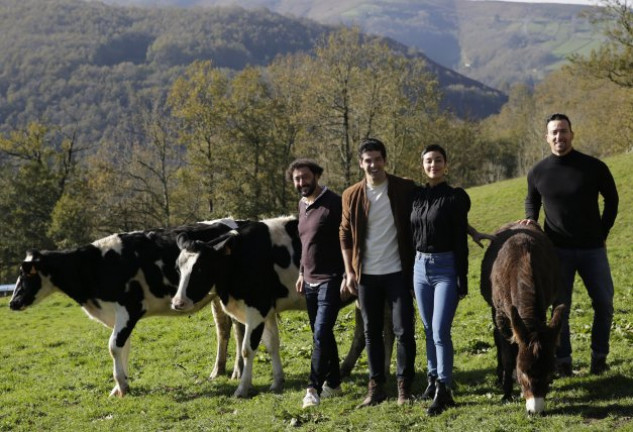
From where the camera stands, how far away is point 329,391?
820 cm

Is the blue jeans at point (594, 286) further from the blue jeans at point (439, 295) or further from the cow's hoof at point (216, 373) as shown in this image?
the cow's hoof at point (216, 373)

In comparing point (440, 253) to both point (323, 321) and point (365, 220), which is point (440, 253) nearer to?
point (365, 220)

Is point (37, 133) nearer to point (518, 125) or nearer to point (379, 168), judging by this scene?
point (379, 168)

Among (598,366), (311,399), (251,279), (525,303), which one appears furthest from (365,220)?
(598,366)

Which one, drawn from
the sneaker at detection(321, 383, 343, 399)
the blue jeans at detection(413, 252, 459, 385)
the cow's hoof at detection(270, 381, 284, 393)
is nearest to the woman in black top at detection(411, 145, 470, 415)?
the blue jeans at detection(413, 252, 459, 385)

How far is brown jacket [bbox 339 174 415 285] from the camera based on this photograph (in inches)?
275

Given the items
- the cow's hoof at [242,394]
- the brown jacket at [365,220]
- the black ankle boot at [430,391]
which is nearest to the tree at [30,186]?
the cow's hoof at [242,394]

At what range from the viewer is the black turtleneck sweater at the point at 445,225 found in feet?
21.8

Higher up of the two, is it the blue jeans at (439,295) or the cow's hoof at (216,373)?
the blue jeans at (439,295)

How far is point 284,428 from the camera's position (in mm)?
7141

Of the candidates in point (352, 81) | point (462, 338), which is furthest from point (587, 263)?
point (352, 81)

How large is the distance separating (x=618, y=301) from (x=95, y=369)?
9.95 m

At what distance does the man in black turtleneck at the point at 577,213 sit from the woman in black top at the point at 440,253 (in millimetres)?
1392

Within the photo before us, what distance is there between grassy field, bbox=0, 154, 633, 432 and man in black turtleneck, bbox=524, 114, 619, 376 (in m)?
0.87
